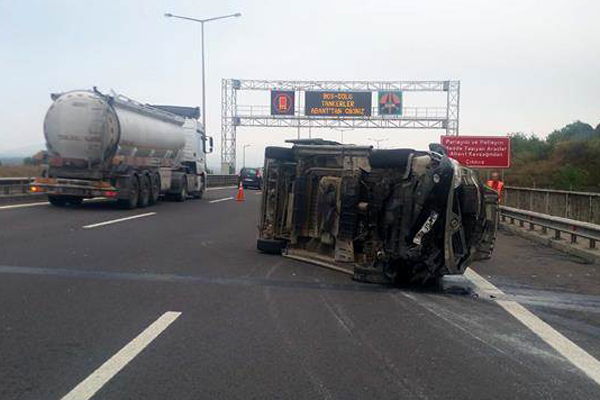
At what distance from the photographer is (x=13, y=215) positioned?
17.5m

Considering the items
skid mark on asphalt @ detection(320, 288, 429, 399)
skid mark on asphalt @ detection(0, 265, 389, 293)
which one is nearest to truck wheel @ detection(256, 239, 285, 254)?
skid mark on asphalt @ detection(0, 265, 389, 293)

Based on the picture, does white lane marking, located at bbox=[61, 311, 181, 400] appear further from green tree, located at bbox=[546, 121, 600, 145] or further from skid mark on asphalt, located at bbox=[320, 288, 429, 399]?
green tree, located at bbox=[546, 121, 600, 145]

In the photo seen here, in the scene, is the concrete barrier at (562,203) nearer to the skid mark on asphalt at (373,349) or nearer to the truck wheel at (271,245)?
the truck wheel at (271,245)

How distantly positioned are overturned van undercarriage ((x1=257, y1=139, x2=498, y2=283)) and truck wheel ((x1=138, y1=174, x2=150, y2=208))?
1116 centimetres

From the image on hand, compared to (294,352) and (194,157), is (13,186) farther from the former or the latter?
(294,352)

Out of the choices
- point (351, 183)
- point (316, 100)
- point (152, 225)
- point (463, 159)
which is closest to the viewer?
point (351, 183)

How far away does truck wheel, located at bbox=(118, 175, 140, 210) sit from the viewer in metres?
20.7

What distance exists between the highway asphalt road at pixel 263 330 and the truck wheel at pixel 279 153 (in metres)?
1.77

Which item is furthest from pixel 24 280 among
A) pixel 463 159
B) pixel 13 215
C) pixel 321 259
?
pixel 463 159

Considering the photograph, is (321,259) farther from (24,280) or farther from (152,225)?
(152,225)

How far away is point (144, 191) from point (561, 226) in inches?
527

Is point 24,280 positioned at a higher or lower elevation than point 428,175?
lower

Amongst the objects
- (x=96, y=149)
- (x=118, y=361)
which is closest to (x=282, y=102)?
(x=96, y=149)

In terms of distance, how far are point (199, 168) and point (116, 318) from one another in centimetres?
2393
